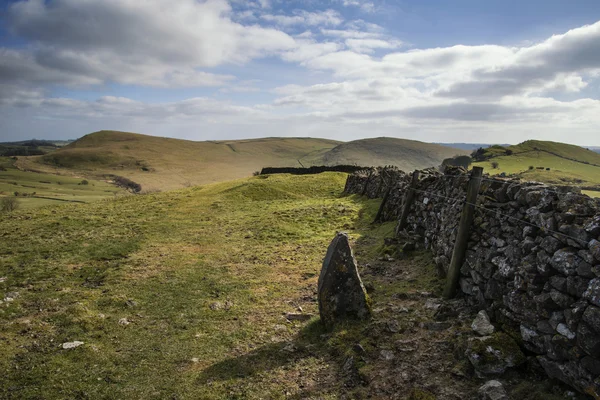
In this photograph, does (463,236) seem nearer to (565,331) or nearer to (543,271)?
(543,271)

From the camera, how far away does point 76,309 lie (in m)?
10.0

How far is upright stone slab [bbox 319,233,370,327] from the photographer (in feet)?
29.2

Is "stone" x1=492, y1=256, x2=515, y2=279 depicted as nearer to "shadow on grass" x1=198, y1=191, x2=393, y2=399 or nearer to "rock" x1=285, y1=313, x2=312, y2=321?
"shadow on grass" x1=198, y1=191, x2=393, y2=399

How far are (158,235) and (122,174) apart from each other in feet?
446

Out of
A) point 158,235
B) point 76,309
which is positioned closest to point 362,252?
point 76,309

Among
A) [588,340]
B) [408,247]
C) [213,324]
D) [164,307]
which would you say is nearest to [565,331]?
[588,340]

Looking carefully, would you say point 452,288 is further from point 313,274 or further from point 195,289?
point 195,289

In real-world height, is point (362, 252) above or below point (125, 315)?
above

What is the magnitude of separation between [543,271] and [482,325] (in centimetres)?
177

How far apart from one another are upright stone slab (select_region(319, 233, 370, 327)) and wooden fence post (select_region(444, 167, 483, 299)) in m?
2.35

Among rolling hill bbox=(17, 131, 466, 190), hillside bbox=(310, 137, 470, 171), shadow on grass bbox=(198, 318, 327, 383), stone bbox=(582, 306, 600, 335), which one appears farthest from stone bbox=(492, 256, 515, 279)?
hillside bbox=(310, 137, 470, 171)

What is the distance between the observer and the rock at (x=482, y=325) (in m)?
6.80

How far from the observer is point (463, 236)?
9094 mm

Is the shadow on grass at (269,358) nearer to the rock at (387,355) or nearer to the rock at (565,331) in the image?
the rock at (387,355)
